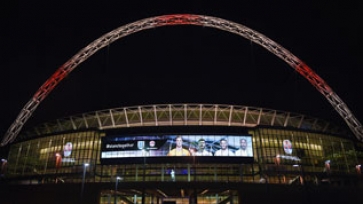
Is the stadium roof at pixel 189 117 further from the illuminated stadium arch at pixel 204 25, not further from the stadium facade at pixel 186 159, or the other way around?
the illuminated stadium arch at pixel 204 25

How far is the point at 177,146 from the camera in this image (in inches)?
1913

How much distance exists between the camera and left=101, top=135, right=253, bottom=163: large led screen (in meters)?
47.6

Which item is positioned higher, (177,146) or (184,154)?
(177,146)

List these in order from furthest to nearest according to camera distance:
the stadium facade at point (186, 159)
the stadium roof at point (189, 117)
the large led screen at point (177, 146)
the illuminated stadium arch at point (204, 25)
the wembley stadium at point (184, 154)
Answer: the stadium roof at point (189, 117) → the illuminated stadium arch at point (204, 25) → the large led screen at point (177, 146) → the stadium facade at point (186, 159) → the wembley stadium at point (184, 154)

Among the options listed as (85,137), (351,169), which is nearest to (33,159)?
(85,137)

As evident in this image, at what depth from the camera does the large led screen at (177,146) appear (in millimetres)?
47594

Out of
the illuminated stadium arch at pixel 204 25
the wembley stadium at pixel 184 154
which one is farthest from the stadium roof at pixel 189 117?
the illuminated stadium arch at pixel 204 25

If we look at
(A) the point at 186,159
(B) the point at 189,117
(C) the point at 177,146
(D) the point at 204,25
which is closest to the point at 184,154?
(A) the point at 186,159

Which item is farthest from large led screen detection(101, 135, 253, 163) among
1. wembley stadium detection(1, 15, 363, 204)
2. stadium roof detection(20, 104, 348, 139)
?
stadium roof detection(20, 104, 348, 139)

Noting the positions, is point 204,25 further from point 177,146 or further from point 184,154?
point 184,154

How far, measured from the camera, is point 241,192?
3888 cm

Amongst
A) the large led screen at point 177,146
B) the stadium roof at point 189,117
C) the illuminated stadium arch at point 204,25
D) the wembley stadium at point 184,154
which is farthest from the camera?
the stadium roof at point 189,117

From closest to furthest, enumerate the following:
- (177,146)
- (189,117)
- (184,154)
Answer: (184,154) → (177,146) → (189,117)

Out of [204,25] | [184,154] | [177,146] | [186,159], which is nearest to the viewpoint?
[186,159]
